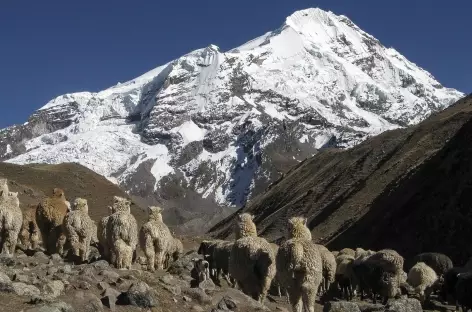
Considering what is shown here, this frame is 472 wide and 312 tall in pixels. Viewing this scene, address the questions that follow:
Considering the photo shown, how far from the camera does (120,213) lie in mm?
20531

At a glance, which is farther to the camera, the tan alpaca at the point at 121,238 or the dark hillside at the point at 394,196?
the dark hillside at the point at 394,196

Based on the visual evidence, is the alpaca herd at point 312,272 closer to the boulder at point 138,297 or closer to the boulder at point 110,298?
the boulder at point 138,297

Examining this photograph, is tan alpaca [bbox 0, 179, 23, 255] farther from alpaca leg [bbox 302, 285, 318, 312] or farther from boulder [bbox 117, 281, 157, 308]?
alpaca leg [bbox 302, 285, 318, 312]

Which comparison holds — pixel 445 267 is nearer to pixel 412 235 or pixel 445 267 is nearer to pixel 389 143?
pixel 412 235

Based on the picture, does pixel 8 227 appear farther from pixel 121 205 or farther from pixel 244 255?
pixel 244 255

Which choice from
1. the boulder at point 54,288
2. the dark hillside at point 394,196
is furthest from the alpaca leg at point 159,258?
the dark hillside at point 394,196

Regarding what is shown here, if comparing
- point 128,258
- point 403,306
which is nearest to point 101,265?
point 128,258

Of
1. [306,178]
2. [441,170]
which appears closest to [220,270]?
[441,170]

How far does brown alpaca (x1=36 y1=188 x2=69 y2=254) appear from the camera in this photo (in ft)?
75.0

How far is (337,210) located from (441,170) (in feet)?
74.0

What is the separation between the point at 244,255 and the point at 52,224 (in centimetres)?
812

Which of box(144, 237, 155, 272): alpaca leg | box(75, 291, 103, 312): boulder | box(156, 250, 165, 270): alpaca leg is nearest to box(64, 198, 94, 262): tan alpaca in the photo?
box(144, 237, 155, 272): alpaca leg

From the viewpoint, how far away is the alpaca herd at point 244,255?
688 inches

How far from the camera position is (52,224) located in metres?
23.2
